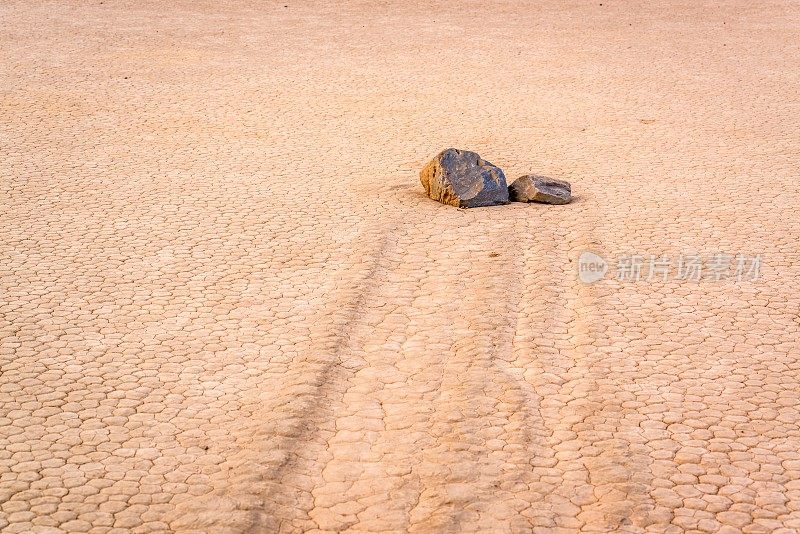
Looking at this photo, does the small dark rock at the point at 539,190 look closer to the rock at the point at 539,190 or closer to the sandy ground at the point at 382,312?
the rock at the point at 539,190

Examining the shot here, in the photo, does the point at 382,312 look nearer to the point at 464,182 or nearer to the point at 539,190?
the point at 464,182

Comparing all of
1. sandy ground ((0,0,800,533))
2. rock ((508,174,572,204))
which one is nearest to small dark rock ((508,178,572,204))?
rock ((508,174,572,204))

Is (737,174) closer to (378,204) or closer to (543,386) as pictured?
(378,204)

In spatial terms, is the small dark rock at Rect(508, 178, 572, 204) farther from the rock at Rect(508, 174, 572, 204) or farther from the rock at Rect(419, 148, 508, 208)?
the rock at Rect(419, 148, 508, 208)

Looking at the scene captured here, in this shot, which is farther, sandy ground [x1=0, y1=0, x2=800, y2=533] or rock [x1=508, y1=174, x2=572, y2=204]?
rock [x1=508, y1=174, x2=572, y2=204]

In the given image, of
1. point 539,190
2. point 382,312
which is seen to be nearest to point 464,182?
point 539,190

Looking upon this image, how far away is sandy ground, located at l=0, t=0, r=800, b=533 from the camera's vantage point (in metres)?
4.02

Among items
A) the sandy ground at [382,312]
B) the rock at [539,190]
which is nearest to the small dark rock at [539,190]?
the rock at [539,190]

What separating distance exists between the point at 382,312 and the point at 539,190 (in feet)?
7.81

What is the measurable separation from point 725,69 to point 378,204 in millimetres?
7032

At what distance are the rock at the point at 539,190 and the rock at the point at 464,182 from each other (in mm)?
129

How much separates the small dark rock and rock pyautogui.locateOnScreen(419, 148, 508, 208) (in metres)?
0.13

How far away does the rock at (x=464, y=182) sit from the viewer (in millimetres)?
7555

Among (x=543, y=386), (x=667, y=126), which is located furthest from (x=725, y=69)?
(x=543, y=386)
